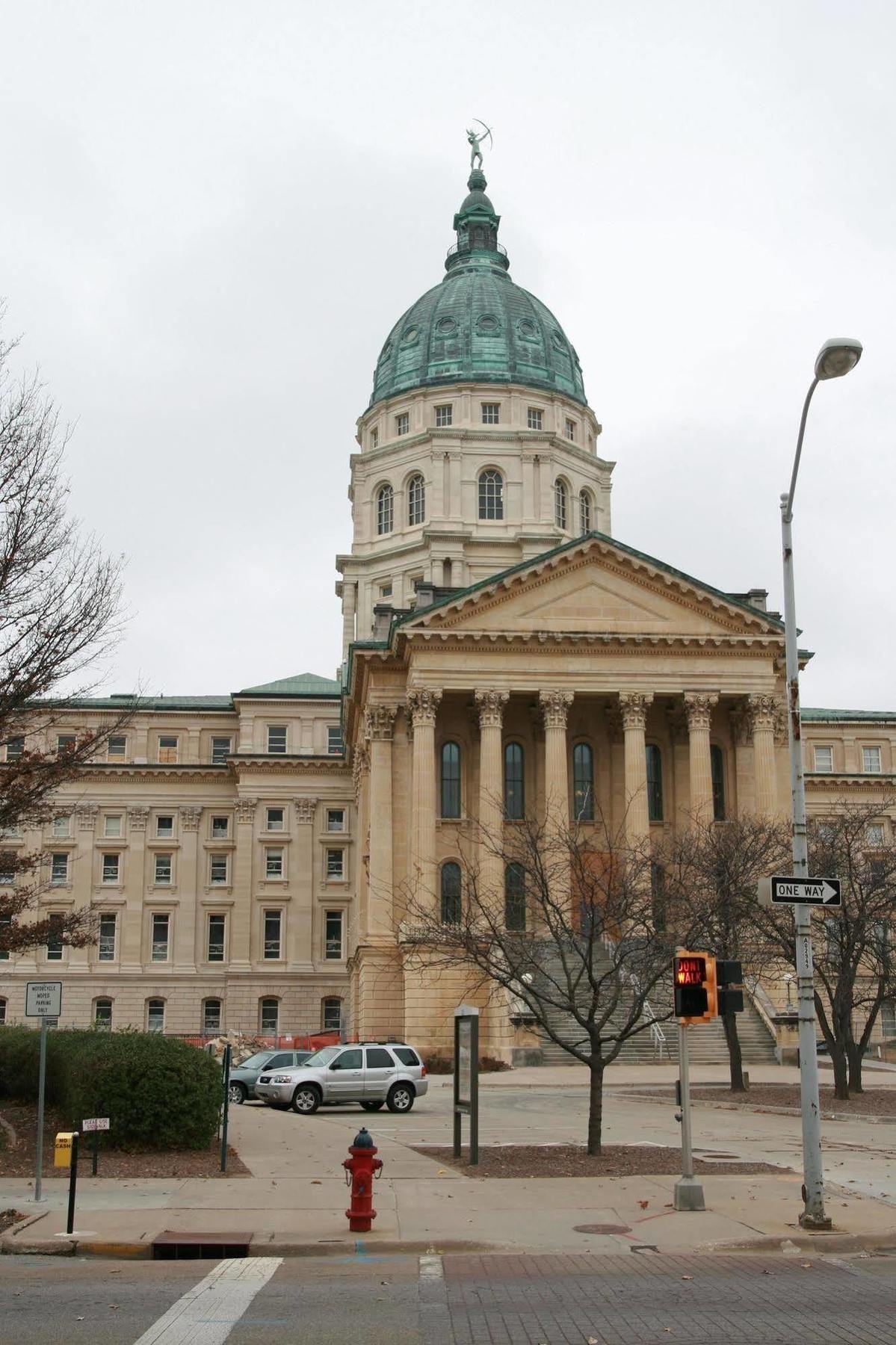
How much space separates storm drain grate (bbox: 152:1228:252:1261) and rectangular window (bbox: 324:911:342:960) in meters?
66.3

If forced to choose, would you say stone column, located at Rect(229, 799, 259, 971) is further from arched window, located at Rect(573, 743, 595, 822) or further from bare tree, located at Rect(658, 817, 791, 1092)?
bare tree, located at Rect(658, 817, 791, 1092)

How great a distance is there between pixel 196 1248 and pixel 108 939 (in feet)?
230

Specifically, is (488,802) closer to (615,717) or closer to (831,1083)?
(615,717)

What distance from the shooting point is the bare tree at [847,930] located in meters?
36.6

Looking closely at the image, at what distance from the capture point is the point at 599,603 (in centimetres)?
5981

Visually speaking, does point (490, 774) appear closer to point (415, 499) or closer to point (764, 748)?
point (764, 748)

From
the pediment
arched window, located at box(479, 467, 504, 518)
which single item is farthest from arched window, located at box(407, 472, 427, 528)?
the pediment

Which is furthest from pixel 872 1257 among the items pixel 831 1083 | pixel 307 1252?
pixel 831 1083

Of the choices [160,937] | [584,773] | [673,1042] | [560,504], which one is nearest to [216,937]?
[160,937]

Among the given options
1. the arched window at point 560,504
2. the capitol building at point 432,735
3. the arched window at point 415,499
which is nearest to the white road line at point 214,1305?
the capitol building at point 432,735

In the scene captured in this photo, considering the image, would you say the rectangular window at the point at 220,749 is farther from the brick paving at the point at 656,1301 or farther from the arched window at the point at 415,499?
the brick paving at the point at 656,1301

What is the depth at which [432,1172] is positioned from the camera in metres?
21.9

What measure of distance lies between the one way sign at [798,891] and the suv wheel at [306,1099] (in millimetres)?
19663

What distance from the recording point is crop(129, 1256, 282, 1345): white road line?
1138 centimetres
